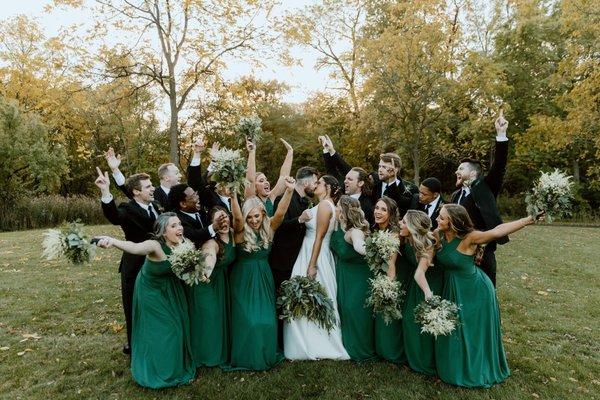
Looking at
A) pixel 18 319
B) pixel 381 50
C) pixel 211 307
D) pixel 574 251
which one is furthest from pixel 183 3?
pixel 574 251

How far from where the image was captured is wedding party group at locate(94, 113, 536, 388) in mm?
5266

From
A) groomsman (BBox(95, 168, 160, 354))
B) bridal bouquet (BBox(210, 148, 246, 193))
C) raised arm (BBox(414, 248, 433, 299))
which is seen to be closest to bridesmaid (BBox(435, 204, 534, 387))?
raised arm (BBox(414, 248, 433, 299))

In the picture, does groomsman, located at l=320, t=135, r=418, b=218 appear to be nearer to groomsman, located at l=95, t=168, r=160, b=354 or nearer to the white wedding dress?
the white wedding dress

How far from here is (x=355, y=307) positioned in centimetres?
602

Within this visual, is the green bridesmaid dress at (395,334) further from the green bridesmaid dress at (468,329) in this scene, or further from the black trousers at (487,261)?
the black trousers at (487,261)

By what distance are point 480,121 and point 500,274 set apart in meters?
13.3

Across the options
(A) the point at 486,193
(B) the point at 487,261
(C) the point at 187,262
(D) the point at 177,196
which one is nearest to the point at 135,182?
(D) the point at 177,196

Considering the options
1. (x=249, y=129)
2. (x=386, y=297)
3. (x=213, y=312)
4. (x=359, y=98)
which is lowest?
(x=213, y=312)

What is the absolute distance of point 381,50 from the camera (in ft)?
67.4

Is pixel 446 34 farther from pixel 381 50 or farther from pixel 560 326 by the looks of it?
pixel 560 326

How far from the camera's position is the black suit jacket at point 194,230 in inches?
217

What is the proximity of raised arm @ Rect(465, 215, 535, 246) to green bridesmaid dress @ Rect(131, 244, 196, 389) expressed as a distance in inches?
143

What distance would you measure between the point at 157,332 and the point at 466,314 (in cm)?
377

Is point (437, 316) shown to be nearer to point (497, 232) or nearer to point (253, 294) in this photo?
point (497, 232)
